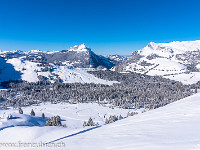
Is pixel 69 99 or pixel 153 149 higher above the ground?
pixel 153 149

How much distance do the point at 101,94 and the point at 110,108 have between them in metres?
43.1

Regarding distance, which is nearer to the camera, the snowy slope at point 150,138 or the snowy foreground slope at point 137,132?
the snowy slope at point 150,138

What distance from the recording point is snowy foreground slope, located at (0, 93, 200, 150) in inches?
371

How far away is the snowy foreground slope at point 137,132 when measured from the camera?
30.9ft

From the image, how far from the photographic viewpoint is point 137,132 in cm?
1327

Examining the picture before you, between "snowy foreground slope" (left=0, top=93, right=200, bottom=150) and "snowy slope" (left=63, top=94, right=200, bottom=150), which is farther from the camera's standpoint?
"snowy foreground slope" (left=0, top=93, right=200, bottom=150)

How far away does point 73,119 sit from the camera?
96.8 metres

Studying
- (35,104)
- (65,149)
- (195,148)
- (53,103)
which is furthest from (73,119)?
(195,148)

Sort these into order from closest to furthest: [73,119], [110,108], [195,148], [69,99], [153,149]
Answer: [195,148] → [153,149] → [73,119] → [110,108] → [69,99]

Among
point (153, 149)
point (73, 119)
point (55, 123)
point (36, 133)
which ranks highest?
→ point (153, 149)

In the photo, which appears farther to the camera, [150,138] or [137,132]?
[137,132]

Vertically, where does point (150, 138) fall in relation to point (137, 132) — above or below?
above

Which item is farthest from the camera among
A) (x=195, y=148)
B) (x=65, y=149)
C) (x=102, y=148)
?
(x=65, y=149)

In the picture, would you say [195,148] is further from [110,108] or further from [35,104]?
[35,104]
